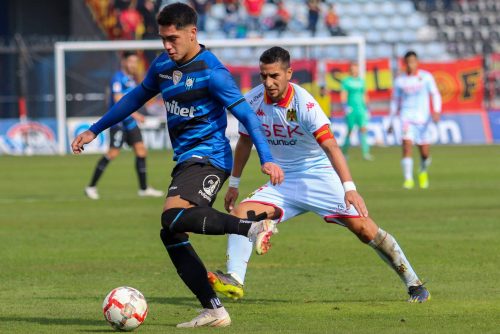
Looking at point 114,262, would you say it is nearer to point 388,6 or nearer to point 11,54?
point 11,54

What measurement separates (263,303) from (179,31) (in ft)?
8.15

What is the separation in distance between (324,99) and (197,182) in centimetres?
2650

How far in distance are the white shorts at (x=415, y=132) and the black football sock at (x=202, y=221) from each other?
1302cm

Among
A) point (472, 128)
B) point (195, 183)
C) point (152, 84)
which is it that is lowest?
point (472, 128)

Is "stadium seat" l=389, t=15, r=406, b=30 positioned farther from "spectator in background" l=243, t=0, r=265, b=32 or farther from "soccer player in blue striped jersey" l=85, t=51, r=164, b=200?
"soccer player in blue striped jersey" l=85, t=51, r=164, b=200

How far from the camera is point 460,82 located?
36031mm

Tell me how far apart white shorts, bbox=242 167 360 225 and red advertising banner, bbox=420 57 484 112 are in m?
26.8

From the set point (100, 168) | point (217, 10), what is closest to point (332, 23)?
point (217, 10)

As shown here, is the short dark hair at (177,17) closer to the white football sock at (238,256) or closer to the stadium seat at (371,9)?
the white football sock at (238,256)

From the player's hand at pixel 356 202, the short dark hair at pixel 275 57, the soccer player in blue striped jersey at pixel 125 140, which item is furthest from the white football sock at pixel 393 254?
the soccer player in blue striped jersey at pixel 125 140

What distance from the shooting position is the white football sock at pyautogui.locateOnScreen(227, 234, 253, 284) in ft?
29.3

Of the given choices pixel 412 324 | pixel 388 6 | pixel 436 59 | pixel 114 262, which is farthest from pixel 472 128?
pixel 412 324

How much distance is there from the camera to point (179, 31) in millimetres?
7711

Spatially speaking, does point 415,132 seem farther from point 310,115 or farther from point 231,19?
point 231,19
